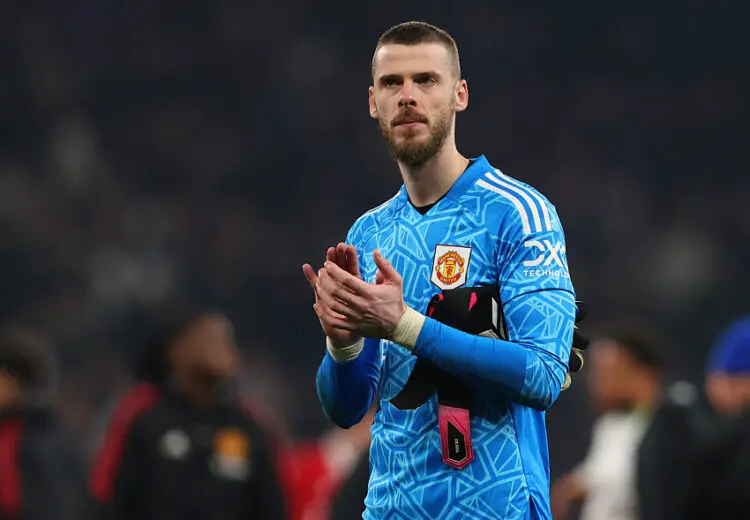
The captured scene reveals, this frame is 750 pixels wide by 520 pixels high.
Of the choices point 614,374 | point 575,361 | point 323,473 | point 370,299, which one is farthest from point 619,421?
point 323,473

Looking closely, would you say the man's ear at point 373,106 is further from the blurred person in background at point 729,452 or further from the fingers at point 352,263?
the blurred person in background at point 729,452

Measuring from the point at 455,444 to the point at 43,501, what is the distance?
3.87 m

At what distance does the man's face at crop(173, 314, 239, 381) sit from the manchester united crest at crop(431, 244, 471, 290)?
3017 mm

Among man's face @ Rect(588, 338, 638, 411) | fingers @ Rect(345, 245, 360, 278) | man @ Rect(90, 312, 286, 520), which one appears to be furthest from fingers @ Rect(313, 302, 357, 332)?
man's face @ Rect(588, 338, 638, 411)

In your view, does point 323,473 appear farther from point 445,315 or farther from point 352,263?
point 352,263

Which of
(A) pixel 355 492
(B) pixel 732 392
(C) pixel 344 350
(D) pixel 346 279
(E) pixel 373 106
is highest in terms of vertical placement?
(E) pixel 373 106

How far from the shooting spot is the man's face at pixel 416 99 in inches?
113

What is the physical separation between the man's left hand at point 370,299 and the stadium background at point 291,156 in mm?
10078

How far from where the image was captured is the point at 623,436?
602 centimetres

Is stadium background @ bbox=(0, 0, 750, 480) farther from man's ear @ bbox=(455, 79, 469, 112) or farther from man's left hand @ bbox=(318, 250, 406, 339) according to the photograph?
man's left hand @ bbox=(318, 250, 406, 339)

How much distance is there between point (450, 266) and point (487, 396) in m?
0.32

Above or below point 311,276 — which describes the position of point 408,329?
below

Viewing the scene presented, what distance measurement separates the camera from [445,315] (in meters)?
2.78

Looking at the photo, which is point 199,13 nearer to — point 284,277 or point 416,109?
point 284,277
